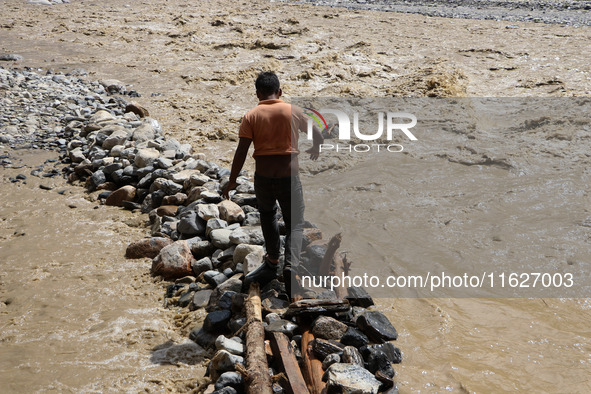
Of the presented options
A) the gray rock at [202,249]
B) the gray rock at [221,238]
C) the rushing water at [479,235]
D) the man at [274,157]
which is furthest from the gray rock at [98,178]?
the man at [274,157]

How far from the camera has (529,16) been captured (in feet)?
53.1

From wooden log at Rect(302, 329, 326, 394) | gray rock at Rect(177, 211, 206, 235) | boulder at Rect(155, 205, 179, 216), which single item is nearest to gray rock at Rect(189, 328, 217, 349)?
wooden log at Rect(302, 329, 326, 394)

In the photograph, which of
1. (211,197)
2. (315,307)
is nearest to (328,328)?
(315,307)

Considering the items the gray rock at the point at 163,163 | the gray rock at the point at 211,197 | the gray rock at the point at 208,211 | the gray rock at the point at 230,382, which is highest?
the gray rock at the point at 163,163

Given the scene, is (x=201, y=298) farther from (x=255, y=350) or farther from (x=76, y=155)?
(x=76, y=155)

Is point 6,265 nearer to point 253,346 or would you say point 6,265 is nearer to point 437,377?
point 253,346

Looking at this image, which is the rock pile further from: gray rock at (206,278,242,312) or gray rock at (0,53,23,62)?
gray rock at (0,53,23,62)

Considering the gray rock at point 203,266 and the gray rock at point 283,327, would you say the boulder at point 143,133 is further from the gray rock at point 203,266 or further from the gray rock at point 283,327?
the gray rock at point 283,327

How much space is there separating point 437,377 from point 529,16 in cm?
1616

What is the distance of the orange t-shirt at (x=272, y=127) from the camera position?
376cm

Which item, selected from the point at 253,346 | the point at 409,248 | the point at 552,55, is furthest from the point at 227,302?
the point at 552,55

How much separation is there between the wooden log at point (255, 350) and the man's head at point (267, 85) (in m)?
1.61

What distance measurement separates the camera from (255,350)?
337 cm

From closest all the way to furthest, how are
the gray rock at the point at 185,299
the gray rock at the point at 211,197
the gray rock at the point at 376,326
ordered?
the gray rock at the point at 376,326
the gray rock at the point at 185,299
the gray rock at the point at 211,197
